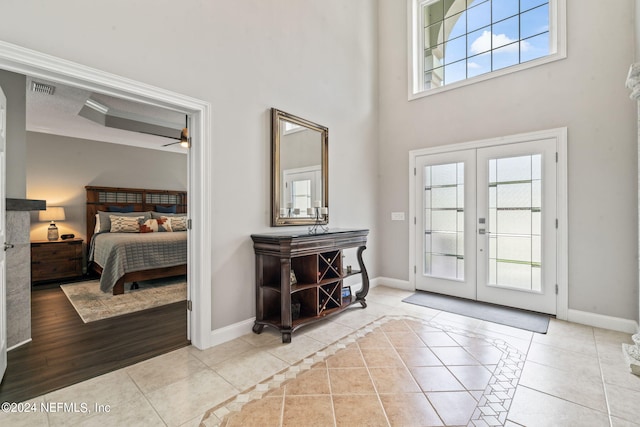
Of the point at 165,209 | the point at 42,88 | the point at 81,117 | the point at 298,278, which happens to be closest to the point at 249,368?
the point at 298,278

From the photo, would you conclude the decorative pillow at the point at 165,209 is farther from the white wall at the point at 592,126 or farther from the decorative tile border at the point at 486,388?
the white wall at the point at 592,126

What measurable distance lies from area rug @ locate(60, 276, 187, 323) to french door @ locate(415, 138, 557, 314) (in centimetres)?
359

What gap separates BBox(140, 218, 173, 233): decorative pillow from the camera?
18.7 feet

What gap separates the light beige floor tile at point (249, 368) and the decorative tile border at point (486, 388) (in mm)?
69

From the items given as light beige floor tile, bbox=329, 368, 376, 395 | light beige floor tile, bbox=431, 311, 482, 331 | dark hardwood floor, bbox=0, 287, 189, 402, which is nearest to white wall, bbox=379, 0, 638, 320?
light beige floor tile, bbox=431, 311, 482, 331

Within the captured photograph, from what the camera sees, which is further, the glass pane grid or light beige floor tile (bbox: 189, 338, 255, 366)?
the glass pane grid

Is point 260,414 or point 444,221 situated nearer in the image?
point 260,414

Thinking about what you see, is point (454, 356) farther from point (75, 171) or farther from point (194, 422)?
point (75, 171)

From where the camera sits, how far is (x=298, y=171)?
3.35 metres

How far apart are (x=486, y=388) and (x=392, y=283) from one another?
102 inches

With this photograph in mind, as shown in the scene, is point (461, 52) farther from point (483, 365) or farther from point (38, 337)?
point (38, 337)

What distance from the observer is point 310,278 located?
10.0 ft

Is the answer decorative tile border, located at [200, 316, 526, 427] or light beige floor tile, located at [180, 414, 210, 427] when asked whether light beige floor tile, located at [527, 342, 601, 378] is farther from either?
light beige floor tile, located at [180, 414, 210, 427]

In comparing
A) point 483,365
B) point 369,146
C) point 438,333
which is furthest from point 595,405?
point 369,146
